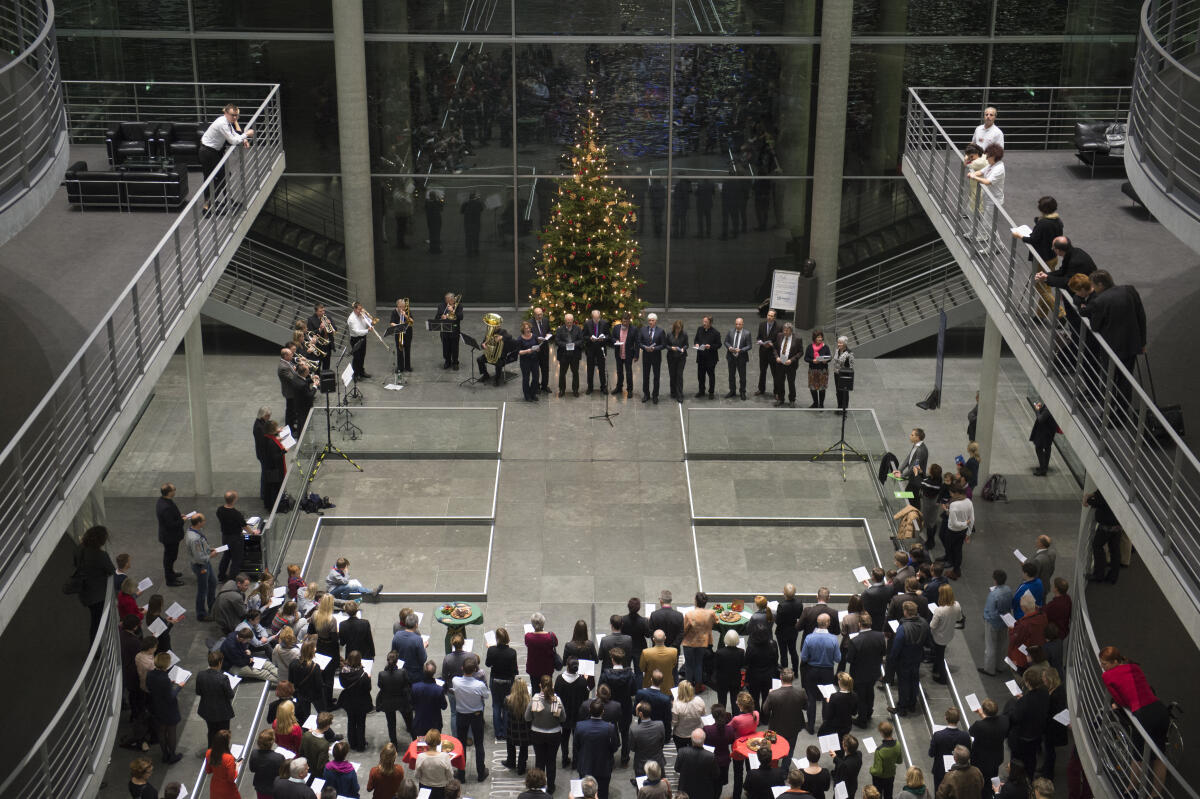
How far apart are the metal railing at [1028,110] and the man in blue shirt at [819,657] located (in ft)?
47.1

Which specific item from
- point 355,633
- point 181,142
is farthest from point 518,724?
point 181,142

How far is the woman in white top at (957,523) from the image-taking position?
21141 millimetres

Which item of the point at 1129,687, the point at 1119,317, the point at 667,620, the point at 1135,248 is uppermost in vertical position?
the point at 1119,317

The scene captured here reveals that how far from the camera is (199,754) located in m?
17.9

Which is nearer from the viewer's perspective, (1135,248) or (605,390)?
(1135,248)

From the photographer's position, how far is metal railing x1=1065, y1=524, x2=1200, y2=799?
1274cm

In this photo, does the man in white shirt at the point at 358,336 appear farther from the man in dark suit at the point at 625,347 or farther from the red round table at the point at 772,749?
the red round table at the point at 772,749

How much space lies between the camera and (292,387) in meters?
24.3

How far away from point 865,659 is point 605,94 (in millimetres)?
15413

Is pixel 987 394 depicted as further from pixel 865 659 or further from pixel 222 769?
pixel 222 769

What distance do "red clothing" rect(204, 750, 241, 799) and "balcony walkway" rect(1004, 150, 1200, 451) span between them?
391 inches

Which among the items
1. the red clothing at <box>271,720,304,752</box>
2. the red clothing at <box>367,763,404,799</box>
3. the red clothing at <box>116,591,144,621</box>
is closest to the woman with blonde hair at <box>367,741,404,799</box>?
the red clothing at <box>367,763,404,799</box>

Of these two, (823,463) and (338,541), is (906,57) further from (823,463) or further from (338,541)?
(338,541)

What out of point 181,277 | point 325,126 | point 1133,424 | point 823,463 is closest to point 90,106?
point 325,126
